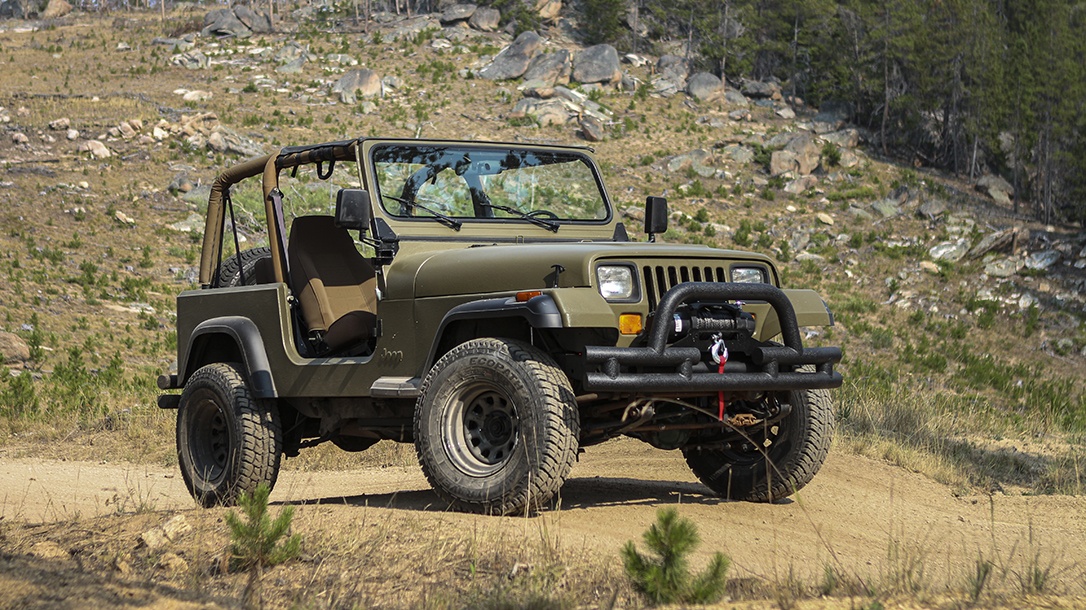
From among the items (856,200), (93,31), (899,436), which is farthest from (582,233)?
(93,31)

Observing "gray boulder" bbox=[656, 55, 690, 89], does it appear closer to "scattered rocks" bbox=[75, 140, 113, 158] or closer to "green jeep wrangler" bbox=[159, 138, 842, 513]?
"scattered rocks" bbox=[75, 140, 113, 158]

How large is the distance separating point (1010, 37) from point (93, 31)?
149ft

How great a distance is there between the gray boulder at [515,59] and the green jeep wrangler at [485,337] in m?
43.9

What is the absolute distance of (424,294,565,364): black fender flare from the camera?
5266 mm

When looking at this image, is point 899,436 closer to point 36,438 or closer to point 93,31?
point 36,438

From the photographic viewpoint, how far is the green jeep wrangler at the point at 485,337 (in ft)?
18.0

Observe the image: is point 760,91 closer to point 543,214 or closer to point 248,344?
point 543,214

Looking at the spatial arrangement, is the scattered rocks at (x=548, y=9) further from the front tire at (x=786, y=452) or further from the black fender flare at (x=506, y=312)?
the black fender flare at (x=506, y=312)

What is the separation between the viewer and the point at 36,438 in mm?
11742

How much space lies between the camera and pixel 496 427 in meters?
5.77

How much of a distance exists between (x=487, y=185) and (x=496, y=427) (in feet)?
6.96

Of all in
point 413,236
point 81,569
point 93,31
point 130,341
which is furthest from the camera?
point 93,31

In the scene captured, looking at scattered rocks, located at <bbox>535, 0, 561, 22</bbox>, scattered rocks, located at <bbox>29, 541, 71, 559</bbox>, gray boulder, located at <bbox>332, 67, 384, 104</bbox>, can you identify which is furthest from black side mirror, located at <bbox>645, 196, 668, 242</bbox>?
scattered rocks, located at <bbox>535, 0, 561, 22</bbox>

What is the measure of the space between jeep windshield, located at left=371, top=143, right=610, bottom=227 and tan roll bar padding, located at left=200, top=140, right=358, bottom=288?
0.36m
